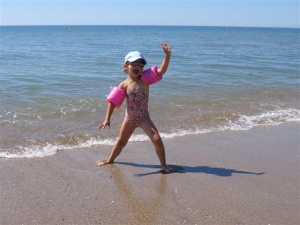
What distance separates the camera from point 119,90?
15.3 ft

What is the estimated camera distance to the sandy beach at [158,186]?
3572mm

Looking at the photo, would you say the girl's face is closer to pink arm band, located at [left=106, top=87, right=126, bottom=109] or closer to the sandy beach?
pink arm band, located at [left=106, top=87, right=126, bottom=109]

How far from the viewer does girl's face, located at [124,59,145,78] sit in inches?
176

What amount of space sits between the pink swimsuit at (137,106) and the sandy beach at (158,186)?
674 millimetres

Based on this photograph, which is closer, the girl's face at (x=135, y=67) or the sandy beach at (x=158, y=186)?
the sandy beach at (x=158, y=186)

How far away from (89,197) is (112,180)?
556 mm

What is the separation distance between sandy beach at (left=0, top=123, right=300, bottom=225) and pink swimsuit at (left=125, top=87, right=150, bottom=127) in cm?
67

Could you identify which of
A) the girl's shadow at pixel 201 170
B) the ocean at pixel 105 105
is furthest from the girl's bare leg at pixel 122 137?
the ocean at pixel 105 105

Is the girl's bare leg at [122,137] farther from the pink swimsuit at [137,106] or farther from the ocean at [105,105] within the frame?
the ocean at [105,105]

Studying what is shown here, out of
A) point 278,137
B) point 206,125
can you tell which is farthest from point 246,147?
point 206,125

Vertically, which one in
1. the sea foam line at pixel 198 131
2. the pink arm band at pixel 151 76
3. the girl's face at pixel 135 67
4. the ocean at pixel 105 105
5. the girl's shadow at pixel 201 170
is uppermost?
the girl's face at pixel 135 67

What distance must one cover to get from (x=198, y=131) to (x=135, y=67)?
102 inches

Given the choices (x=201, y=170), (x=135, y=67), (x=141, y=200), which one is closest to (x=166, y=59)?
(x=135, y=67)

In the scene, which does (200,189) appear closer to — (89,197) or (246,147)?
(89,197)
